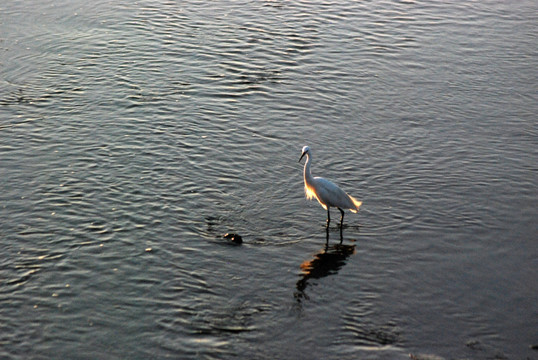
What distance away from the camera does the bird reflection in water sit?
13089 mm

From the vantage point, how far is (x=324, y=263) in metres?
13.7

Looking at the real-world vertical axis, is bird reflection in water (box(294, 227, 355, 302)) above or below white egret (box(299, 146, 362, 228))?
below

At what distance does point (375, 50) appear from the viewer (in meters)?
23.1

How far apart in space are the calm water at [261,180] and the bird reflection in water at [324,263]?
41 mm

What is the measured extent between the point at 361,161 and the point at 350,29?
873 cm

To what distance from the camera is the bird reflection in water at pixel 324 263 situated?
13.1m

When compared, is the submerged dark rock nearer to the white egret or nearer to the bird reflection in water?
the bird reflection in water

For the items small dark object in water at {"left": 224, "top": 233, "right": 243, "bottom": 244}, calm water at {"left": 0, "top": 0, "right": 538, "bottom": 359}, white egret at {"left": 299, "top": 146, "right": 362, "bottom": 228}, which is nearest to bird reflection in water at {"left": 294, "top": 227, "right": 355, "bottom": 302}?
calm water at {"left": 0, "top": 0, "right": 538, "bottom": 359}

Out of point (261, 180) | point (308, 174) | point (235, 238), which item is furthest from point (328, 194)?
point (235, 238)

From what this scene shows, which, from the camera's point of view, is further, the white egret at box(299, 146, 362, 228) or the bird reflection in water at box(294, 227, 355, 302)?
the white egret at box(299, 146, 362, 228)

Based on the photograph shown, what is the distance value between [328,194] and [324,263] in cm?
161

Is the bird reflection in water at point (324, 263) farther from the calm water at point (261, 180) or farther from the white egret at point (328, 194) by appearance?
the white egret at point (328, 194)

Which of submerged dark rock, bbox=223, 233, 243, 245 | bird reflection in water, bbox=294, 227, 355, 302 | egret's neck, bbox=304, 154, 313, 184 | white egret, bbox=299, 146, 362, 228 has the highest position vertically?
egret's neck, bbox=304, 154, 313, 184

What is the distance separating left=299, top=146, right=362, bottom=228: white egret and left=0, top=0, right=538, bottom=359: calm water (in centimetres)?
42
